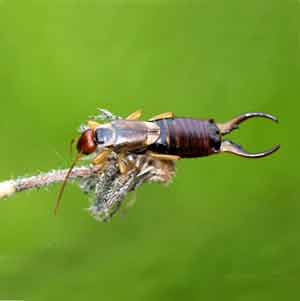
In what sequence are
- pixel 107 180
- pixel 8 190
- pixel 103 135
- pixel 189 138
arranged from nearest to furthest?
1. pixel 8 190
2. pixel 107 180
3. pixel 103 135
4. pixel 189 138

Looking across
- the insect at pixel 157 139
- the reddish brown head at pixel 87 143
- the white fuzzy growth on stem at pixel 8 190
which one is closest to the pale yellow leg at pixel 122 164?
the insect at pixel 157 139

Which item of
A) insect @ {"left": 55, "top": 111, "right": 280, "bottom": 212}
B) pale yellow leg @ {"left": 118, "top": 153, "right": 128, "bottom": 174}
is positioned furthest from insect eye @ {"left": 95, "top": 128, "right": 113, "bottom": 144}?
pale yellow leg @ {"left": 118, "top": 153, "right": 128, "bottom": 174}

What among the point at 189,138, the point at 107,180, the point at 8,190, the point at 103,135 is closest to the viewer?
the point at 8,190

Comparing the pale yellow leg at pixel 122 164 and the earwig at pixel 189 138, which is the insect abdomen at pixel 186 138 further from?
the pale yellow leg at pixel 122 164

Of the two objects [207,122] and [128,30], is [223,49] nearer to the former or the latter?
[128,30]

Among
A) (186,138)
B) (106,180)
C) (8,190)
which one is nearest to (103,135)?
(106,180)

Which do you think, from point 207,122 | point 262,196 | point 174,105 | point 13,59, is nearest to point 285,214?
point 262,196

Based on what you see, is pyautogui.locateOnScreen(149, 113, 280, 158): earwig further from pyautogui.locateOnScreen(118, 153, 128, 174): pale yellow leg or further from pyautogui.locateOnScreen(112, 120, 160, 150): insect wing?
pyautogui.locateOnScreen(118, 153, 128, 174): pale yellow leg

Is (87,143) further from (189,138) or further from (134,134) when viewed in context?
(189,138)
